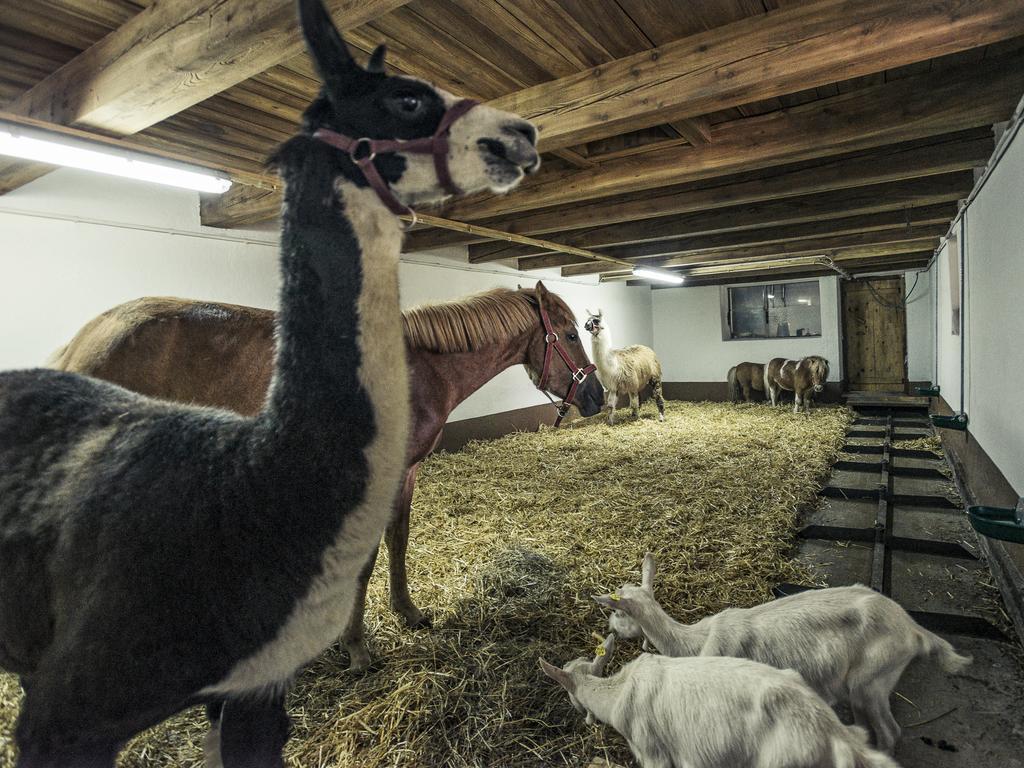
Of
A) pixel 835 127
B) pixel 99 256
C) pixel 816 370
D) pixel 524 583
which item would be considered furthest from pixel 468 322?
pixel 816 370

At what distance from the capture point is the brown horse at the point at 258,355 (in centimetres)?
212

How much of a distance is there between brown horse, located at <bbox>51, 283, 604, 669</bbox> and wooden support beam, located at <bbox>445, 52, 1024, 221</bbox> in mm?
1545

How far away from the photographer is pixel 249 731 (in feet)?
3.84

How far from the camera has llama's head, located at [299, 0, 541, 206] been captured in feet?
3.18

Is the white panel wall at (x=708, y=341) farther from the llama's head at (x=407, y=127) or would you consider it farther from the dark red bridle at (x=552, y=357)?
the llama's head at (x=407, y=127)

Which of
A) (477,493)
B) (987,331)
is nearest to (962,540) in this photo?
(987,331)

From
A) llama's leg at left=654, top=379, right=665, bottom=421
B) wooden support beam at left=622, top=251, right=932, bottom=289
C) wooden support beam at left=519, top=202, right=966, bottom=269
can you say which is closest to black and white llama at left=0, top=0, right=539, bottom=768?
wooden support beam at left=519, top=202, right=966, bottom=269

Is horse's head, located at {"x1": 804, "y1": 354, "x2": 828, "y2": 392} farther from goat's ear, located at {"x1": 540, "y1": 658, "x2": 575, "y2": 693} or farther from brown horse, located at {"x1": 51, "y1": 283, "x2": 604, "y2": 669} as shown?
goat's ear, located at {"x1": 540, "y1": 658, "x2": 575, "y2": 693}

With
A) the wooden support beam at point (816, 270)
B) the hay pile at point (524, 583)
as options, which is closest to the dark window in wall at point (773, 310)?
the wooden support beam at point (816, 270)

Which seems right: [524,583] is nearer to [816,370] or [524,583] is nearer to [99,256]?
[99,256]

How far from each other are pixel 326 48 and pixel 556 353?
8.17 feet

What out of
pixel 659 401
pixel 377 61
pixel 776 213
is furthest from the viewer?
pixel 659 401

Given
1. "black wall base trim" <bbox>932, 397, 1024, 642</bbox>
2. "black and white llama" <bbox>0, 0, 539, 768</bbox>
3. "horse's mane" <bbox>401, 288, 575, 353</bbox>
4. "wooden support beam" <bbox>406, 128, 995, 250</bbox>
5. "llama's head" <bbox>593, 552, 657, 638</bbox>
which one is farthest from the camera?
"wooden support beam" <bbox>406, 128, 995, 250</bbox>

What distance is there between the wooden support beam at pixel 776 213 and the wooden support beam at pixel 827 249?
135 centimetres
